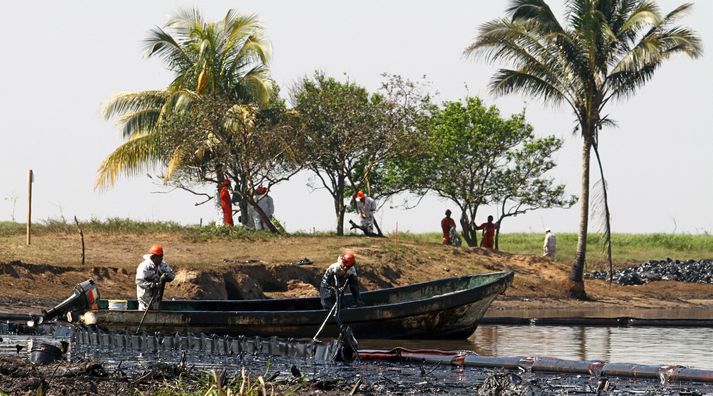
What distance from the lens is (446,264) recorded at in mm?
35469

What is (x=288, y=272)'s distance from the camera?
31250 millimetres

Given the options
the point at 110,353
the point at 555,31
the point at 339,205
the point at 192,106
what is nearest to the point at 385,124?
the point at 339,205

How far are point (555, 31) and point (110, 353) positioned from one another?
1768cm

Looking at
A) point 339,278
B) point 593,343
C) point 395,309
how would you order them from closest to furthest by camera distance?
point 339,278, point 395,309, point 593,343

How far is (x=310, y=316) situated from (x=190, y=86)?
22.1 m

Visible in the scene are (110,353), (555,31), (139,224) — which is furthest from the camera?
(139,224)

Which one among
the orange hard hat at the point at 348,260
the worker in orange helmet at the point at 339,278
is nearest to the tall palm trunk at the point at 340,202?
the worker in orange helmet at the point at 339,278

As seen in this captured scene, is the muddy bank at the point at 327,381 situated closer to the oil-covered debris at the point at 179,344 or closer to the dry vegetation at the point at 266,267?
the oil-covered debris at the point at 179,344

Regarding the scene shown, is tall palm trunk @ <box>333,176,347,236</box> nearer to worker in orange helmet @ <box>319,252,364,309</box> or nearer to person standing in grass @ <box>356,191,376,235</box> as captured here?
person standing in grass @ <box>356,191,376,235</box>

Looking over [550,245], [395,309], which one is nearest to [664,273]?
[550,245]

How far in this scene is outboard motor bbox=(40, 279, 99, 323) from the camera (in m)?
21.2

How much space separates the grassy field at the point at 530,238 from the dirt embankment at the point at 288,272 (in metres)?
0.99

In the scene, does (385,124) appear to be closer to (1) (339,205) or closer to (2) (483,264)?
(1) (339,205)

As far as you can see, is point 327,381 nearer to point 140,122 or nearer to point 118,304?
point 118,304
